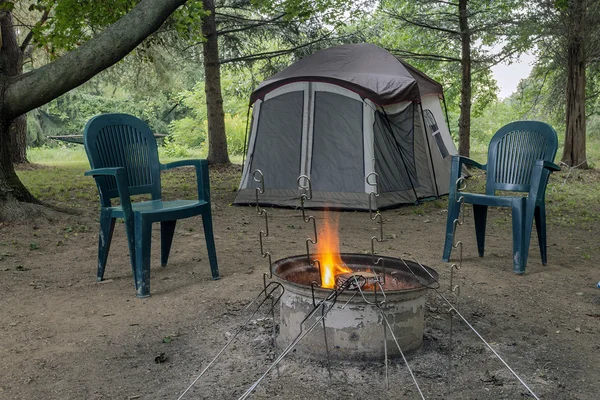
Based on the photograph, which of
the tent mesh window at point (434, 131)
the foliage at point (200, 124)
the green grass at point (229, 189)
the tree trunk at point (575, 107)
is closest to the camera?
the green grass at point (229, 189)

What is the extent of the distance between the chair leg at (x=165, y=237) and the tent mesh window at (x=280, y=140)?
3.25 metres

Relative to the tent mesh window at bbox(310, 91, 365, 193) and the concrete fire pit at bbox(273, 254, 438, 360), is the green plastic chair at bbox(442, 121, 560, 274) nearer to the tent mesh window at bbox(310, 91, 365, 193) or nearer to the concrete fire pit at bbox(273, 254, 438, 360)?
the concrete fire pit at bbox(273, 254, 438, 360)

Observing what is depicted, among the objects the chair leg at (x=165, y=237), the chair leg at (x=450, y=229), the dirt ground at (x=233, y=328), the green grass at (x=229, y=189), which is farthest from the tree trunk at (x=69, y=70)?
the chair leg at (x=450, y=229)

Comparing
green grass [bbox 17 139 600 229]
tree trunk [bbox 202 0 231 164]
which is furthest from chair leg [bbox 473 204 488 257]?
tree trunk [bbox 202 0 231 164]

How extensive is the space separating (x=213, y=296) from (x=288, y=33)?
30.8 feet

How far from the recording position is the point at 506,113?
113ft

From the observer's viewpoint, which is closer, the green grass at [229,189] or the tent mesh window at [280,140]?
the green grass at [229,189]

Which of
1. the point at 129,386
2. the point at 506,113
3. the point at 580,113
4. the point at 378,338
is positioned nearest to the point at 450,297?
the point at 378,338

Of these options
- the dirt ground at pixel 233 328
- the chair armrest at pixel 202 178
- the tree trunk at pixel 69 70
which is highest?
the tree trunk at pixel 69 70

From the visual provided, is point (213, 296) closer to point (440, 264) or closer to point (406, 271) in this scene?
point (406, 271)

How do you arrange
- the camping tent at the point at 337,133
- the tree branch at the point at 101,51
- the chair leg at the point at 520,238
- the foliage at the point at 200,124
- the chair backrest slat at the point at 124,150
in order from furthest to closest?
the foliage at the point at 200,124
the camping tent at the point at 337,133
the tree branch at the point at 101,51
the chair leg at the point at 520,238
the chair backrest slat at the point at 124,150

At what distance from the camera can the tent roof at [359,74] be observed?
715cm

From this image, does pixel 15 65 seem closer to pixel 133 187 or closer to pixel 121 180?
pixel 133 187

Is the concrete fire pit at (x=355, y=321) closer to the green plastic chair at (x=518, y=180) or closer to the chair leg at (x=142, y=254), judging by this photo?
the chair leg at (x=142, y=254)
